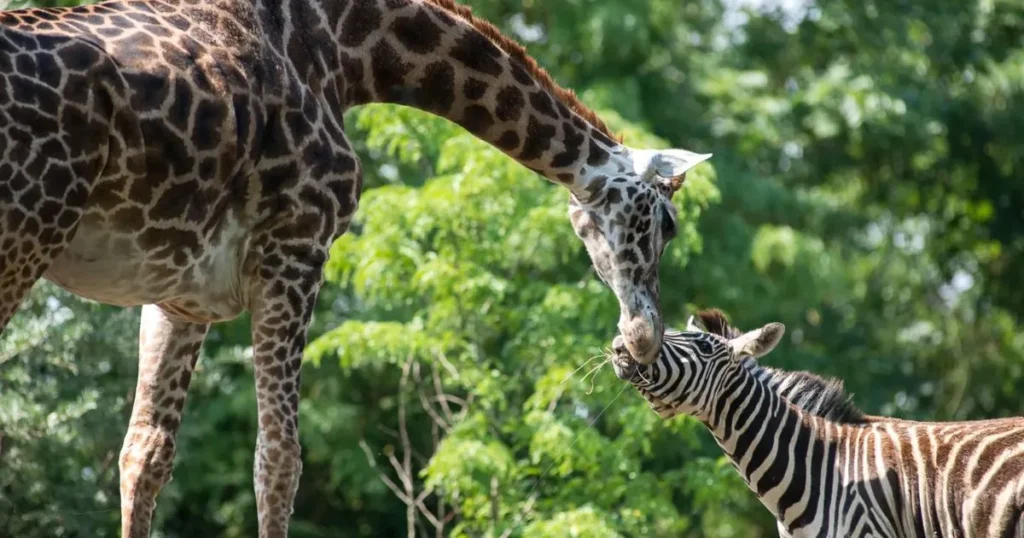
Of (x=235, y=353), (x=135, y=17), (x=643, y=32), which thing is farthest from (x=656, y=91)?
(x=135, y=17)

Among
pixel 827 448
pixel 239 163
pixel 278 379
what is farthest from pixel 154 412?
pixel 827 448

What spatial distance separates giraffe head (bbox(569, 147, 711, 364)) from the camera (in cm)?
709

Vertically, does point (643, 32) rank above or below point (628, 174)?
above

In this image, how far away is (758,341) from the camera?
7941mm

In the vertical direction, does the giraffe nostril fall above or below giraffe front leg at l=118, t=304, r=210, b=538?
above

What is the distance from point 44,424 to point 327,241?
208 inches

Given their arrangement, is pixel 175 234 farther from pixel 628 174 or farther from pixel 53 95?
pixel 628 174

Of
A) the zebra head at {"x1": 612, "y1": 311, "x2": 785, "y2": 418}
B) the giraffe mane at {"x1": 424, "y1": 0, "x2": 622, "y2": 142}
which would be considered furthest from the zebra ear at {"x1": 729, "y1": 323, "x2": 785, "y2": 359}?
the giraffe mane at {"x1": 424, "y1": 0, "x2": 622, "y2": 142}

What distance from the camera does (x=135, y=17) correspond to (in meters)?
5.98

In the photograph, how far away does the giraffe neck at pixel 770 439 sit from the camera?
25.8ft

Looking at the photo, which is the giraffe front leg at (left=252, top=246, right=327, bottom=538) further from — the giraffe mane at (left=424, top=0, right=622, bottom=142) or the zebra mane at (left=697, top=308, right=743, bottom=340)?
the zebra mane at (left=697, top=308, right=743, bottom=340)

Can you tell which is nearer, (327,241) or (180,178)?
(180,178)

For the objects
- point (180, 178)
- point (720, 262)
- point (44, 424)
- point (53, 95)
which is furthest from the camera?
point (720, 262)

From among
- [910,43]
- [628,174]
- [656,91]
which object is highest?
[910,43]
